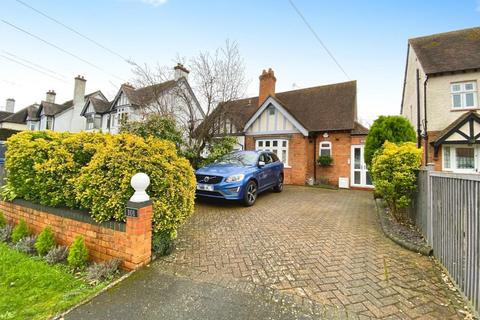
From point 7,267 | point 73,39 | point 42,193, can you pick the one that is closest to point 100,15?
point 73,39

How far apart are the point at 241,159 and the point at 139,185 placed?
16.0 ft

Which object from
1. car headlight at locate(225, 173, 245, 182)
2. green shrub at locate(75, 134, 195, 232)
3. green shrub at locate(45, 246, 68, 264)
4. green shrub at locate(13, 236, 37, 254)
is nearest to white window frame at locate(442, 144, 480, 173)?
car headlight at locate(225, 173, 245, 182)

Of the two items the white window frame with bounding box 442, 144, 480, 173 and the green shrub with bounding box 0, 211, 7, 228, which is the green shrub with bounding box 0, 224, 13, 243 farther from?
the white window frame with bounding box 442, 144, 480, 173

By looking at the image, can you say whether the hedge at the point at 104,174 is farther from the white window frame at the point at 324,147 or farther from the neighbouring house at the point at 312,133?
the white window frame at the point at 324,147

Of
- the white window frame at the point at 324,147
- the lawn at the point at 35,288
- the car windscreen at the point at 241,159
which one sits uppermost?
the white window frame at the point at 324,147

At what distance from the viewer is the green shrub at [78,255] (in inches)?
116

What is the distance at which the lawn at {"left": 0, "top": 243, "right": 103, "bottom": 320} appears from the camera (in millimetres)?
2158

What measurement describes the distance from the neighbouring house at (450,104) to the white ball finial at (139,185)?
44.8ft

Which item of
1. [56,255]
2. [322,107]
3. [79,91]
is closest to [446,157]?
[322,107]

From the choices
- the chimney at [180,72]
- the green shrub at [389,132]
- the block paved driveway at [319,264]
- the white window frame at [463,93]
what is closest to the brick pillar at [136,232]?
the block paved driveway at [319,264]

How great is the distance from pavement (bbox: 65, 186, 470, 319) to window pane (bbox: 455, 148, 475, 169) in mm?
10196

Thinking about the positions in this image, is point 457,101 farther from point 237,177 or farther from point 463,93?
point 237,177

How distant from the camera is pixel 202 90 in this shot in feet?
31.8

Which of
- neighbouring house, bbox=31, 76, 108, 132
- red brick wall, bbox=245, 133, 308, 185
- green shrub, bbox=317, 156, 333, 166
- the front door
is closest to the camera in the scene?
the front door
